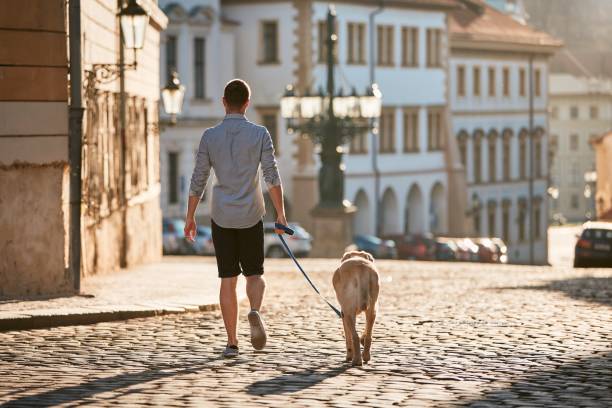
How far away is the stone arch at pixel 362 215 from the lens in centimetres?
7512

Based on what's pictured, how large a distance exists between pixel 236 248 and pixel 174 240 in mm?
44627

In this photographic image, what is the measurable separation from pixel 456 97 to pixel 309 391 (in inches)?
2996

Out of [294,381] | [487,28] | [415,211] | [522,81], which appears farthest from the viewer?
[522,81]

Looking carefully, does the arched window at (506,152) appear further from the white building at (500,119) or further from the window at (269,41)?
the window at (269,41)

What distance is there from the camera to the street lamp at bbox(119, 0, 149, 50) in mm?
21234

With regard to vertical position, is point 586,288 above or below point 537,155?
below

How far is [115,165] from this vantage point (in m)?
23.8

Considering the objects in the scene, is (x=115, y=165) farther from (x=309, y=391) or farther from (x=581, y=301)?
(x=309, y=391)

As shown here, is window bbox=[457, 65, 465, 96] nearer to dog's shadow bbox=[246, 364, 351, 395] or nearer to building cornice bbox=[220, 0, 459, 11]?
building cornice bbox=[220, 0, 459, 11]

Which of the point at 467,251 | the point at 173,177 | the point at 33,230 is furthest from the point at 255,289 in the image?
the point at 467,251

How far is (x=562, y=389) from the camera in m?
10.9

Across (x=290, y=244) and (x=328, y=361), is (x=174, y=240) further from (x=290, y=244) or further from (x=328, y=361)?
(x=328, y=361)

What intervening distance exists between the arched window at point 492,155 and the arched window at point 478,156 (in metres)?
1.42

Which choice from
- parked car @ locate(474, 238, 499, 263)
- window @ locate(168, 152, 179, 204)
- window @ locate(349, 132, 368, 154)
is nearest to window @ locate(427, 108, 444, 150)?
window @ locate(349, 132, 368, 154)
